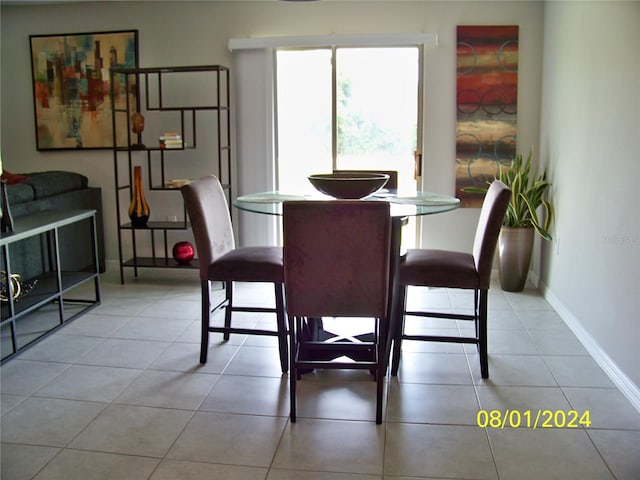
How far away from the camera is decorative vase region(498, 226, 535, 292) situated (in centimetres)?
447

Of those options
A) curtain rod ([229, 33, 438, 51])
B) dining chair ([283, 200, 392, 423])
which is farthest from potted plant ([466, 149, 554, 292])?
dining chair ([283, 200, 392, 423])

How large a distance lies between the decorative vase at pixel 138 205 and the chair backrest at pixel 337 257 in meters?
2.67

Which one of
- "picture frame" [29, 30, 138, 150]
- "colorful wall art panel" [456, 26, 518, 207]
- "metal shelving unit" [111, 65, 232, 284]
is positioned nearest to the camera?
"colorful wall art panel" [456, 26, 518, 207]

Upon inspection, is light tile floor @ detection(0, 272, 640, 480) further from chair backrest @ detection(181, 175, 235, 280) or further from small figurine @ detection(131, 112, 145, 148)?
small figurine @ detection(131, 112, 145, 148)

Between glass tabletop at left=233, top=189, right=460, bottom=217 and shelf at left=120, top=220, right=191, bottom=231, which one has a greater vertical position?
glass tabletop at left=233, top=189, right=460, bottom=217

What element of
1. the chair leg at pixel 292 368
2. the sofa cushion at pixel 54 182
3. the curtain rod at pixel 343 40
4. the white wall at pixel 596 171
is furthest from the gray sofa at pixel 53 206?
the white wall at pixel 596 171

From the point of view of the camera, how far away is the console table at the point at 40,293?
3.31 metres

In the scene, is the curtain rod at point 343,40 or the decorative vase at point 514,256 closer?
the decorative vase at point 514,256

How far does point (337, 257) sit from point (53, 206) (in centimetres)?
286

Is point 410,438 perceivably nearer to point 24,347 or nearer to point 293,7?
point 24,347

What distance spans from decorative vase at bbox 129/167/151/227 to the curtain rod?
131 cm

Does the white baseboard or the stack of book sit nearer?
the white baseboard

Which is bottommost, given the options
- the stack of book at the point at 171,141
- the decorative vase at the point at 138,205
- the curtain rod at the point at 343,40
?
the decorative vase at the point at 138,205

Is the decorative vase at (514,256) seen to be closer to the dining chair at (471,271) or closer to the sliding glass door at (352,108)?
the sliding glass door at (352,108)
